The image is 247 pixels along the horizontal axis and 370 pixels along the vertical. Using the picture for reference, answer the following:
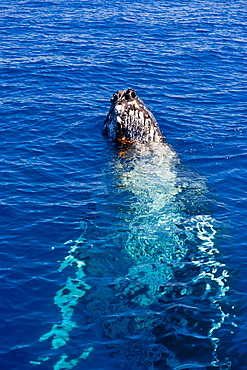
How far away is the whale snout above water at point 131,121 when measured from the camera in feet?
63.0

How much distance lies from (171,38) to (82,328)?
2735cm

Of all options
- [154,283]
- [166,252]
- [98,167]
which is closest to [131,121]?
[98,167]

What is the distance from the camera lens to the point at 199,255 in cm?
1351

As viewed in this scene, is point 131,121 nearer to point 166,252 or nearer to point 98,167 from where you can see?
point 98,167

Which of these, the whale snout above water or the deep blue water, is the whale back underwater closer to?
the deep blue water

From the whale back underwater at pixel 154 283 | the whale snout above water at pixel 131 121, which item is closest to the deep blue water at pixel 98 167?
the whale back underwater at pixel 154 283

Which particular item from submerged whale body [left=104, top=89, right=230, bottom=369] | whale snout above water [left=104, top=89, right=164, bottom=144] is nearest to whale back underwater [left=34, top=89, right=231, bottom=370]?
submerged whale body [left=104, top=89, right=230, bottom=369]

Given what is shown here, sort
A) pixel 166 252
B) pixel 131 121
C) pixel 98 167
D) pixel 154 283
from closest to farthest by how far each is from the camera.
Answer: pixel 154 283 < pixel 166 252 < pixel 98 167 < pixel 131 121

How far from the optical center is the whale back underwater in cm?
1053

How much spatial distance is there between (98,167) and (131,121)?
2483mm

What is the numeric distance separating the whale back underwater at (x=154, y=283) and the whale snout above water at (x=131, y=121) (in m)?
2.19

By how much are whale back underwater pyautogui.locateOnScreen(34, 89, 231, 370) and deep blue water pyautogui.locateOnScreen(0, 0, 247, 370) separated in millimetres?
46

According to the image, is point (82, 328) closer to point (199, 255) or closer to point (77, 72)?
point (199, 255)

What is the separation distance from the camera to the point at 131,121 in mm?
19312
